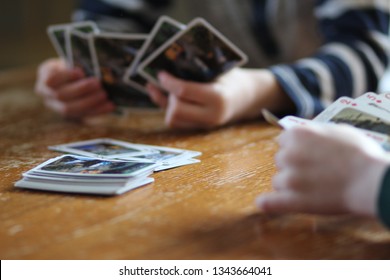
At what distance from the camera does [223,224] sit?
30.6 inches

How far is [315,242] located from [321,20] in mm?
1298

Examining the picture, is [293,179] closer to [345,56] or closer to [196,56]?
[196,56]

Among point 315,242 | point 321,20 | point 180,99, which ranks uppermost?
point 321,20

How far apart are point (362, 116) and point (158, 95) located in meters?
0.69

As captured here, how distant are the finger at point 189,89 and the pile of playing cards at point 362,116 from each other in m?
0.42

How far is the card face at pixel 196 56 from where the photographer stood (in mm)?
1254

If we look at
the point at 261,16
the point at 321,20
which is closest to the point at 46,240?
the point at 321,20

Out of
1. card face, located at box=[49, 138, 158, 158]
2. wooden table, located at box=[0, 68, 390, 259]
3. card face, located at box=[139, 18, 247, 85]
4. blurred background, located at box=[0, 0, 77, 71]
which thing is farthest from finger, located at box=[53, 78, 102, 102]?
blurred background, located at box=[0, 0, 77, 71]

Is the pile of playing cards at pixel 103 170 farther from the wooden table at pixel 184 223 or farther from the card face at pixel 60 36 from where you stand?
the card face at pixel 60 36

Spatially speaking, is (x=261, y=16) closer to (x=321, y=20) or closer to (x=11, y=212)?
(x=321, y=20)

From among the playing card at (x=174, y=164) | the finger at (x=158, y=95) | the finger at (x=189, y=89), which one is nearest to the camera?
the playing card at (x=174, y=164)

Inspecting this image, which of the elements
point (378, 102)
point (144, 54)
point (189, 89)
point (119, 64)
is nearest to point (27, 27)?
point (119, 64)

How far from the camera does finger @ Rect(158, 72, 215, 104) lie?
4.45 ft

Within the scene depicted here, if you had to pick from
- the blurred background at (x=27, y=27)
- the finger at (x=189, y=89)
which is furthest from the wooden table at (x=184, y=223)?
the blurred background at (x=27, y=27)
